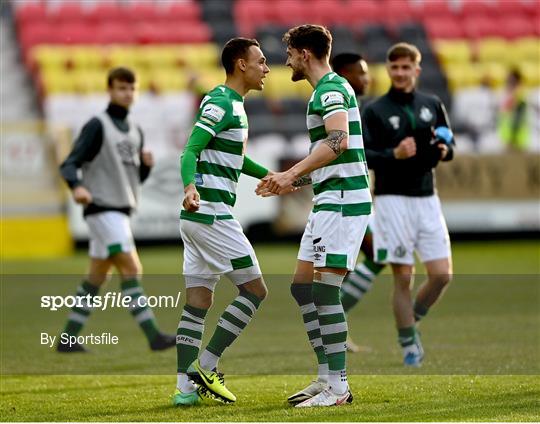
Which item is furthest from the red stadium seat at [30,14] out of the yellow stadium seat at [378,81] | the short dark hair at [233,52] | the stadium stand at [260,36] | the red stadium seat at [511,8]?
the short dark hair at [233,52]

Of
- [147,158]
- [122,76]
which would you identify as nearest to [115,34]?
[147,158]

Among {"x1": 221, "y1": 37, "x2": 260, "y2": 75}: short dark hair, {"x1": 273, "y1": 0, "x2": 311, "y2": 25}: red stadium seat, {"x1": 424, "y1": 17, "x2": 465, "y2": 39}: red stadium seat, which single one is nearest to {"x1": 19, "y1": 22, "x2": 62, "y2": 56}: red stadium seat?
{"x1": 273, "y1": 0, "x2": 311, "y2": 25}: red stadium seat

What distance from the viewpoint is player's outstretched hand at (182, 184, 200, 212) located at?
5973 millimetres

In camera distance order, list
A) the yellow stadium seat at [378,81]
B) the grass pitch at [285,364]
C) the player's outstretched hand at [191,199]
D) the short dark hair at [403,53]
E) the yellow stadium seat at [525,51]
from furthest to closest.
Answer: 1. the yellow stadium seat at [525,51]
2. the yellow stadium seat at [378,81]
3. the short dark hair at [403,53]
4. the grass pitch at [285,364]
5. the player's outstretched hand at [191,199]

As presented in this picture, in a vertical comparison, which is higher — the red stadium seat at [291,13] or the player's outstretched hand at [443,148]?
the red stadium seat at [291,13]

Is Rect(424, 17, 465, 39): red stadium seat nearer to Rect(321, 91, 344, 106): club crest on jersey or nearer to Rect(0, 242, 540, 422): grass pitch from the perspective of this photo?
Rect(0, 242, 540, 422): grass pitch

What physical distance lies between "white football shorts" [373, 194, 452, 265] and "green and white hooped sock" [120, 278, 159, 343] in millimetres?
1744

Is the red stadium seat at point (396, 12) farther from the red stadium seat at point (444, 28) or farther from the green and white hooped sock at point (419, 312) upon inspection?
the green and white hooped sock at point (419, 312)

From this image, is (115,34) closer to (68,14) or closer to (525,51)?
(68,14)

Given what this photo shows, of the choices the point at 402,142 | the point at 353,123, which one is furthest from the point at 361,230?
the point at 402,142

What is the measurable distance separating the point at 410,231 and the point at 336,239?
2.02 meters

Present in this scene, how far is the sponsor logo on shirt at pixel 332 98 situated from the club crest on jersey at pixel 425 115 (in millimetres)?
2205

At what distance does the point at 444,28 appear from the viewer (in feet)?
83.3

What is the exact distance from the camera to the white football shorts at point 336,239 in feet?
20.7
